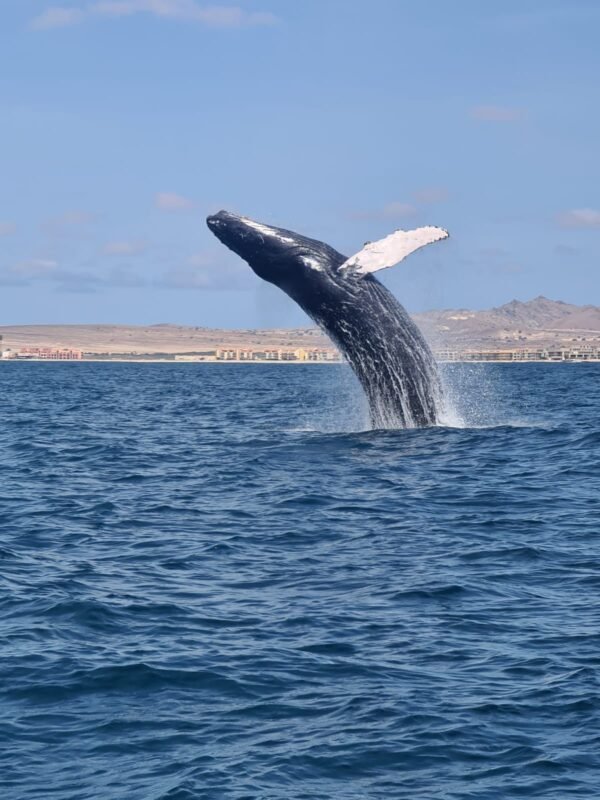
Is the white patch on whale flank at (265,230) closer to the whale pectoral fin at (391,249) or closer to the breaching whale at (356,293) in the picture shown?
the breaching whale at (356,293)

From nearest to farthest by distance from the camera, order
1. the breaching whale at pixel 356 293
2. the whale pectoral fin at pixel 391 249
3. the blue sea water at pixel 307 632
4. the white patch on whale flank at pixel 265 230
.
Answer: the blue sea water at pixel 307 632, the whale pectoral fin at pixel 391 249, the breaching whale at pixel 356 293, the white patch on whale flank at pixel 265 230

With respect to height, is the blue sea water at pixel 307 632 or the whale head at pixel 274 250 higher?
the whale head at pixel 274 250

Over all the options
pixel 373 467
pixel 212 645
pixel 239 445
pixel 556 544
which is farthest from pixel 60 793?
pixel 239 445

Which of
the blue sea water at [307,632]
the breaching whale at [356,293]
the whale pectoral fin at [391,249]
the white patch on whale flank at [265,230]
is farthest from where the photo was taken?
the white patch on whale flank at [265,230]

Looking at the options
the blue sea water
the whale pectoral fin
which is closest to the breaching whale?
the whale pectoral fin

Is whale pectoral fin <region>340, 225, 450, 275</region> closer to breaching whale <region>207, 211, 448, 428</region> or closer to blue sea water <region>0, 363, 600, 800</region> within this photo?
breaching whale <region>207, 211, 448, 428</region>

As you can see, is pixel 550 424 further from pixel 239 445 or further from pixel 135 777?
pixel 135 777

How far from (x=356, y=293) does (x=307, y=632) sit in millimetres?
10248

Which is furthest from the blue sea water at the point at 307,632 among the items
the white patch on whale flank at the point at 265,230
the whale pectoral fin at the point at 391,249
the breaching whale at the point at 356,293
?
the white patch on whale flank at the point at 265,230

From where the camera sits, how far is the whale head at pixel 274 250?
64.3ft

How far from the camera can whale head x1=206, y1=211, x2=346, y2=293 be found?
19609 mm

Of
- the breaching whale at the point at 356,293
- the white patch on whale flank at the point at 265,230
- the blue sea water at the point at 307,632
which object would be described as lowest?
the blue sea water at the point at 307,632

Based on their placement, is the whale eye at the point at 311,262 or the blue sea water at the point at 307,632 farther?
the whale eye at the point at 311,262

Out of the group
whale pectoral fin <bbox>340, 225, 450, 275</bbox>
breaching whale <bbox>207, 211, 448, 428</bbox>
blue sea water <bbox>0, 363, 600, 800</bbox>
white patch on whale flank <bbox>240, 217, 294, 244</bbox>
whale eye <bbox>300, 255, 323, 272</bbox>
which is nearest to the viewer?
blue sea water <bbox>0, 363, 600, 800</bbox>
